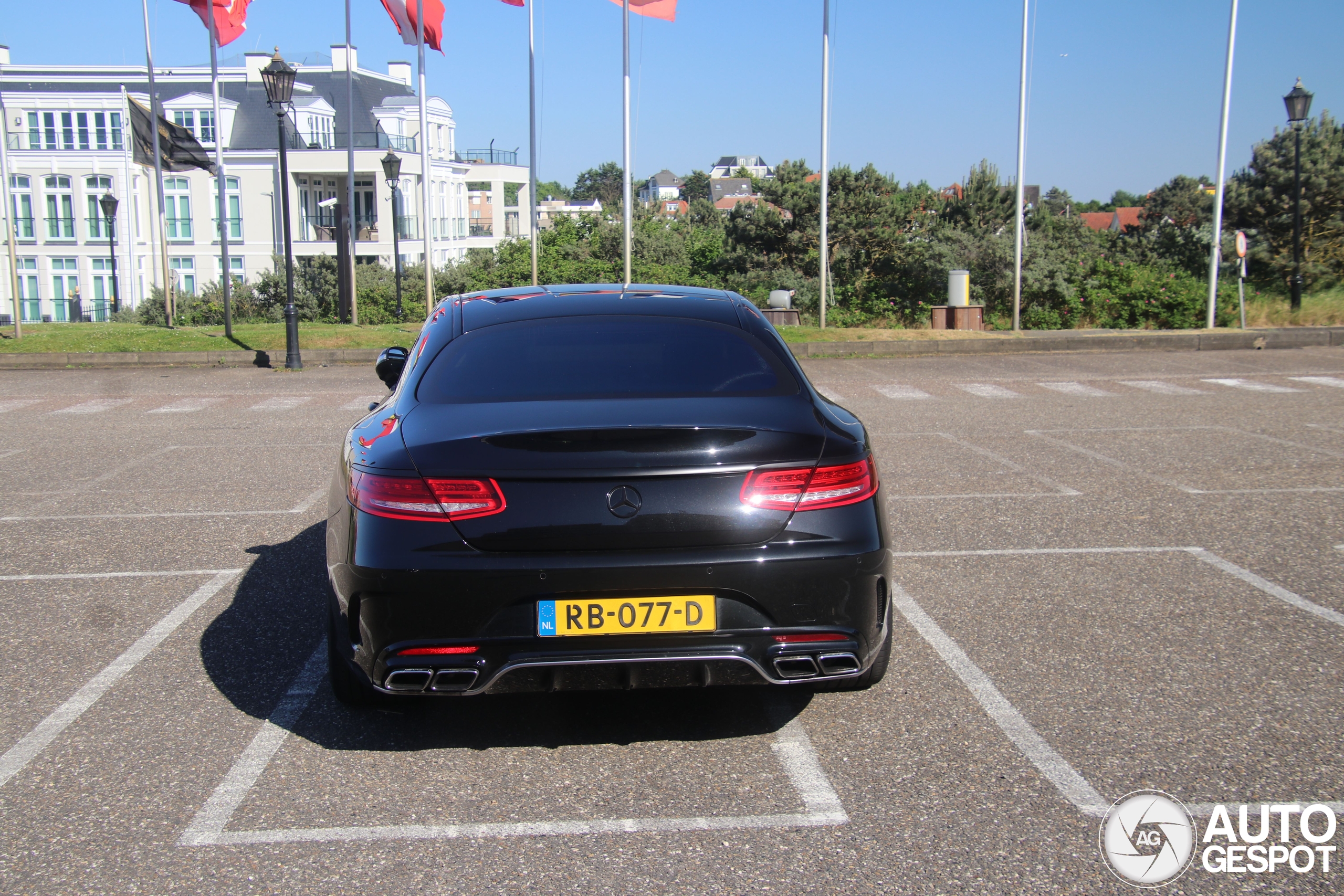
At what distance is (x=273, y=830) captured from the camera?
10.7 ft

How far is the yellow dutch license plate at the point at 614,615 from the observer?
134 inches

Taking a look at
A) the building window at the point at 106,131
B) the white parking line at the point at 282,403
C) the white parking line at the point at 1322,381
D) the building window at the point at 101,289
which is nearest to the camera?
the white parking line at the point at 282,403

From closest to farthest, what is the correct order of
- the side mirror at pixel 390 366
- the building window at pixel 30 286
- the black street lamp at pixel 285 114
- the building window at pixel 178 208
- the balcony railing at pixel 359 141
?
1. the side mirror at pixel 390 366
2. the black street lamp at pixel 285 114
3. the balcony railing at pixel 359 141
4. the building window at pixel 178 208
5. the building window at pixel 30 286

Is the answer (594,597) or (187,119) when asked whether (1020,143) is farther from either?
(187,119)

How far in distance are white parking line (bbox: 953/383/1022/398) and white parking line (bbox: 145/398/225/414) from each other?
380 inches

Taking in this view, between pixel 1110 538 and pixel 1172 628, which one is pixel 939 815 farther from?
pixel 1110 538

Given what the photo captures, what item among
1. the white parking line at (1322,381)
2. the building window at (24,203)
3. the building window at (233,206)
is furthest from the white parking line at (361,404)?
the building window at (24,203)

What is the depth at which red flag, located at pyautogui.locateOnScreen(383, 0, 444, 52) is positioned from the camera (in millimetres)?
25922

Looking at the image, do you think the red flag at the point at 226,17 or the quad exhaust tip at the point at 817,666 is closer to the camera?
the quad exhaust tip at the point at 817,666

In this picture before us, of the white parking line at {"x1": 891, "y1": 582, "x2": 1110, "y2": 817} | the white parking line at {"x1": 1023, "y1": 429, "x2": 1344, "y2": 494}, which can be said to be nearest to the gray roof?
the white parking line at {"x1": 1023, "y1": 429, "x2": 1344, "y2": 494}

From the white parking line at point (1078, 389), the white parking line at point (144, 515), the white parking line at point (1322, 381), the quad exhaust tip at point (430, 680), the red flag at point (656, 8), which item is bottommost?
the white parking line at point (144, 515)

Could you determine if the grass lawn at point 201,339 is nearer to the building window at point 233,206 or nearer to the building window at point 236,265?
the building window at point 236,265

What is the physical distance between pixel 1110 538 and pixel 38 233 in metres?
57.9

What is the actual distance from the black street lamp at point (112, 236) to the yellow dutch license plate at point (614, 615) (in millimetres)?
42344
